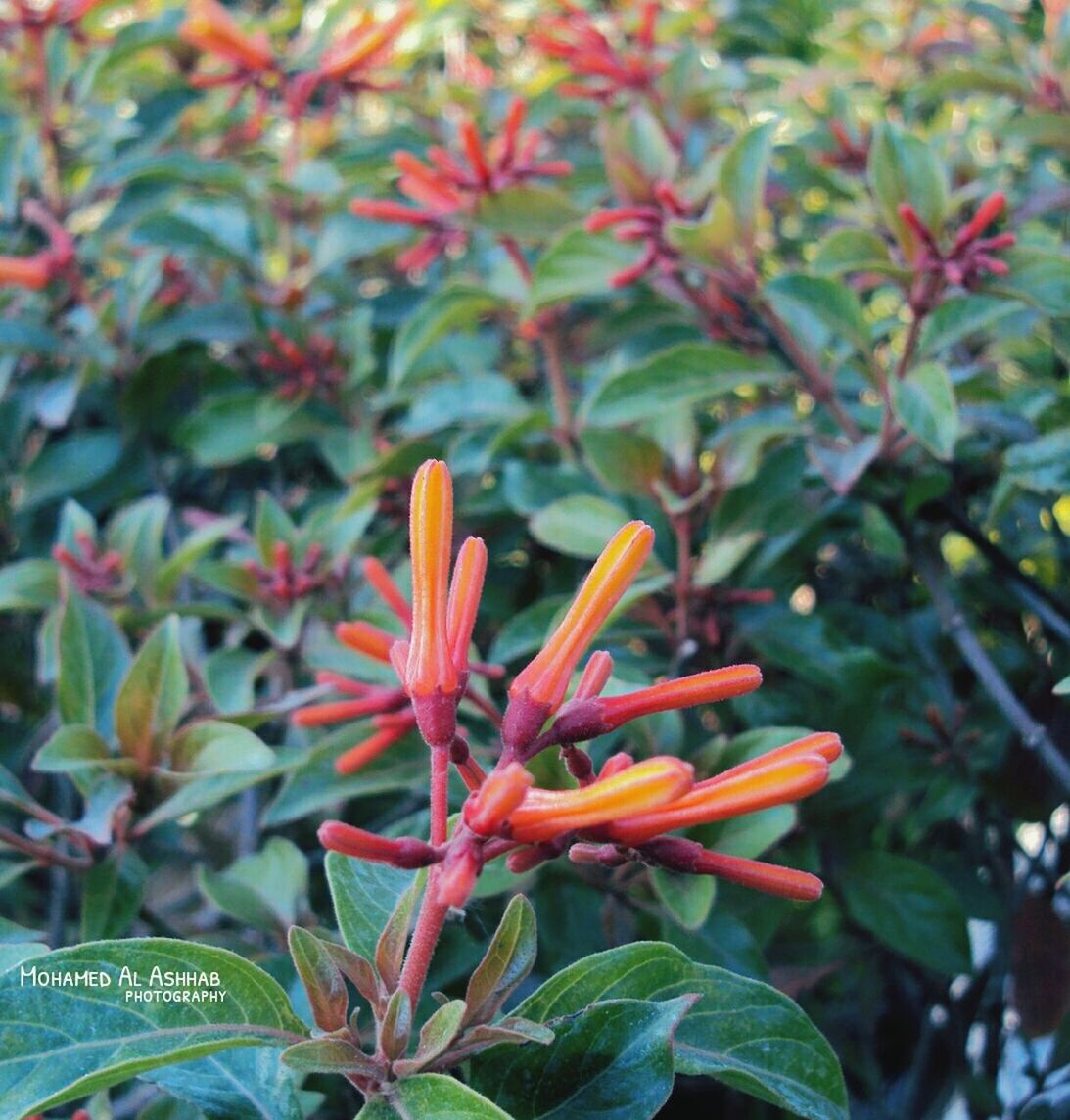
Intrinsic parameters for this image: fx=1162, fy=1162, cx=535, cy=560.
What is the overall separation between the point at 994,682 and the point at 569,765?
60 cm

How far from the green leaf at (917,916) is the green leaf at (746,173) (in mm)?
680

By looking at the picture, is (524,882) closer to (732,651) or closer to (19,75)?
(732,651)

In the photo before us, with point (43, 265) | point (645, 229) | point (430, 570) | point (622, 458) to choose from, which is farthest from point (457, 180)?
point (430, 570)

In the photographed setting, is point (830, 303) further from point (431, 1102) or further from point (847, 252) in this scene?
point (431, 1102)

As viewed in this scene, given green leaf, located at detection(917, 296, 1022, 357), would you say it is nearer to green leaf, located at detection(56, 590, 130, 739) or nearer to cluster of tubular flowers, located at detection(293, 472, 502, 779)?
cluster of tubular flowers, located at detection(293, 472, 502, 779)

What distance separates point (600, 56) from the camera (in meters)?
1.67

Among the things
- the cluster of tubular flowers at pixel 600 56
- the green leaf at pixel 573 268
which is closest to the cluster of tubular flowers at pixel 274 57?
the cluster of tubular flowers at pixel 600 56

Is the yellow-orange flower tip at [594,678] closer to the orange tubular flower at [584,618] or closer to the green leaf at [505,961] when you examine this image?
the orange tubular flower at [584,618]

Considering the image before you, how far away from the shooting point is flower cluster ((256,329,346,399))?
61.9 inches

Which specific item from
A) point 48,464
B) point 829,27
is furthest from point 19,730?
point 829,27

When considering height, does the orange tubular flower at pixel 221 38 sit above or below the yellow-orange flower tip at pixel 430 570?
above

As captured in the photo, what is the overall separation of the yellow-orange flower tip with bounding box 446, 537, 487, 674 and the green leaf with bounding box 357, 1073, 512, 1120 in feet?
0.69

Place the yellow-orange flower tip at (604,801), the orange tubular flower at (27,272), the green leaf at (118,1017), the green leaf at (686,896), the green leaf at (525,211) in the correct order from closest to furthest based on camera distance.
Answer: the yellow-orange flower tip at (604,801) < the green leaf at (118,1017) < the green leaf at (686,896) < the green leaf at (525,211) < the orange tubular flower at (27,272)

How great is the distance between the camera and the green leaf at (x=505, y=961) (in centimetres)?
67
